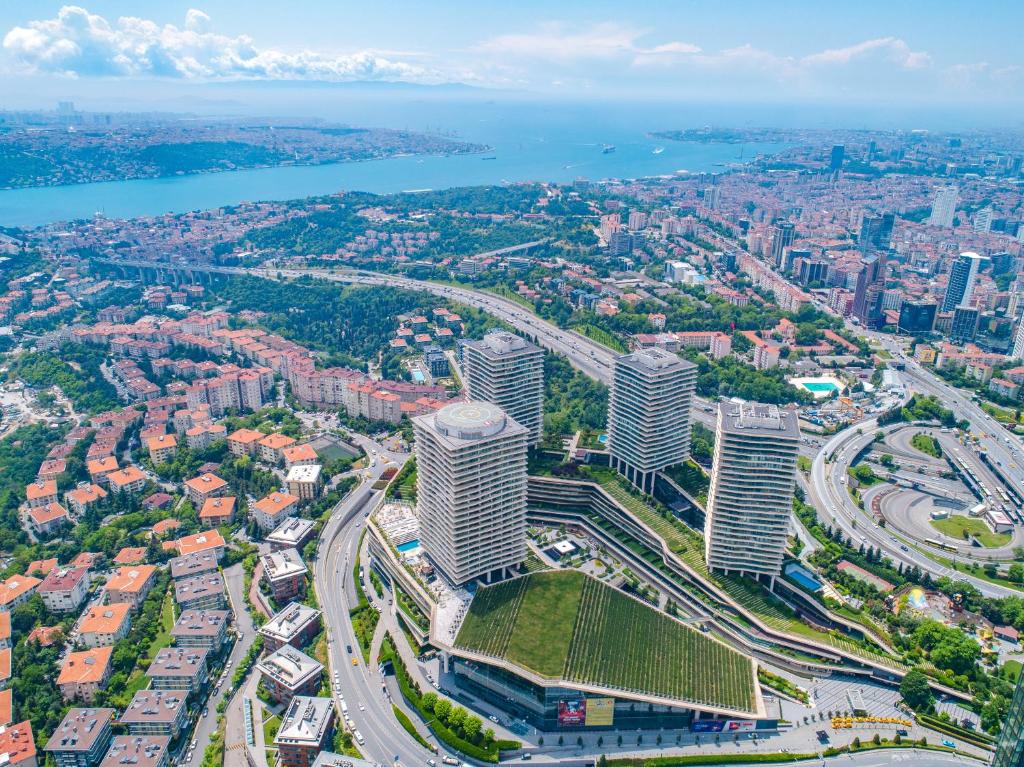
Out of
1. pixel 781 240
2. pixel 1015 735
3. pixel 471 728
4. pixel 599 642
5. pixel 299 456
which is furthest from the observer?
pixel 781 240

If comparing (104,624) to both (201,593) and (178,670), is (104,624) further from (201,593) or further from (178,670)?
(178,670)

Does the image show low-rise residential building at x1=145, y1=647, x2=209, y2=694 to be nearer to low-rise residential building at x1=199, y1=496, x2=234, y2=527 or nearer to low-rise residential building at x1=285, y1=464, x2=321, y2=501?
low-rise residential building at x1=199, y1=496, x2=234, y2=527

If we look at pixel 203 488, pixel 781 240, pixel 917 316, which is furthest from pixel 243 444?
pixel 781 240

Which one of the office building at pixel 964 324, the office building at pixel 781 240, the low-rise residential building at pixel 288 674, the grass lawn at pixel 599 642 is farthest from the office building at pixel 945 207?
the low-rise residential building at pixel 288 674

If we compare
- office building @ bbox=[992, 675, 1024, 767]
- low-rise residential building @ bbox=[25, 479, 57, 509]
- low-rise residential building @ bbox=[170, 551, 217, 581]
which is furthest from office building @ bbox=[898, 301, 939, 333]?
low-rise residential building @ bbox=[25, 479, 57, 509]

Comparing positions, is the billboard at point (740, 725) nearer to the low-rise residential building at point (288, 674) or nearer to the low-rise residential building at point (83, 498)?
the low-rise residential building at point (288, 674)

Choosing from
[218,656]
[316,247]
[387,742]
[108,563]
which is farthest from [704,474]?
[316,247]
